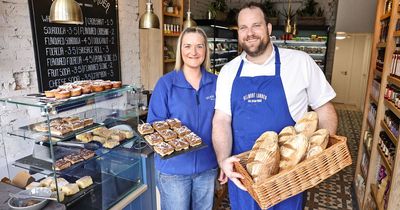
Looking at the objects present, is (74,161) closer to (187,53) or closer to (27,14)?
(187,53)

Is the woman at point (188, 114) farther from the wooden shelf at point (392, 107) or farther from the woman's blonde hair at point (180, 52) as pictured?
the wooden shelf at point (392, 107)

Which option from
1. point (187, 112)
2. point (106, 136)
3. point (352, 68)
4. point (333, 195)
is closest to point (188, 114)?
point (187, 112)

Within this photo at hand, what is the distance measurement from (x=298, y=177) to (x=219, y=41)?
619cm

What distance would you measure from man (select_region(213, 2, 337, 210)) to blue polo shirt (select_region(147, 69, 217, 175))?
0.19 meters

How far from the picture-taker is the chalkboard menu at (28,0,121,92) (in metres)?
2.88

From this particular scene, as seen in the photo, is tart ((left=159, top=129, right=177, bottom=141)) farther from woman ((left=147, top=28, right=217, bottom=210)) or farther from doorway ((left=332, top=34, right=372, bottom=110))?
doorway ((left=332, top=34, right=372, bottom=110))

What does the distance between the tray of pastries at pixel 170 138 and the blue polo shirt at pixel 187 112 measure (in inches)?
4.0

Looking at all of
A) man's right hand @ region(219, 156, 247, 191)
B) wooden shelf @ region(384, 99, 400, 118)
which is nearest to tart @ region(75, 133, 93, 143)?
man's right hand @ region(219, 156, 247, 191)

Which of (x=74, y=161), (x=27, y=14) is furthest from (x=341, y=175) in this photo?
(x=27, y=14)

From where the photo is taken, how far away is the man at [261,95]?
168 centimetres

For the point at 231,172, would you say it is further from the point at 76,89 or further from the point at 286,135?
the point at 76,89

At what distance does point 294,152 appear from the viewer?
127cm

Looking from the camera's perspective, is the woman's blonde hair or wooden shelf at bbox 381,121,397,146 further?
wooden shelf at bbox 381,121,397,146

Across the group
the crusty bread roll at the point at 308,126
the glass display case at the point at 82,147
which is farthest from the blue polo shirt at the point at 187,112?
the crusty bread roll at the point at 308,126
